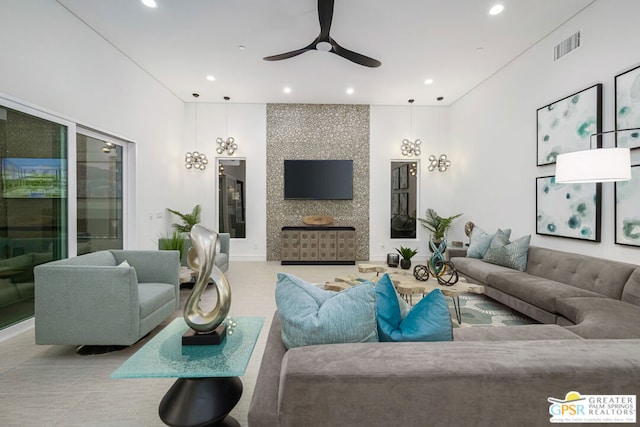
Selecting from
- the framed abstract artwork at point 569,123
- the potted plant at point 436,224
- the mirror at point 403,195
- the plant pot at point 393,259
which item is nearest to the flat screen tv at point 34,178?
the plant pot at point 393,259

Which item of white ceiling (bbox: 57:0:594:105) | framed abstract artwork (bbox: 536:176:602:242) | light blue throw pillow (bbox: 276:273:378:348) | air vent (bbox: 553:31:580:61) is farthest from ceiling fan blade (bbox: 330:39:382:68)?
light blue throw pillow (bbox: 276:273:378:348)

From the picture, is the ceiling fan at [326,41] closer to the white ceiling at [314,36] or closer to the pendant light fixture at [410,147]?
the white ceiling at [314,36]

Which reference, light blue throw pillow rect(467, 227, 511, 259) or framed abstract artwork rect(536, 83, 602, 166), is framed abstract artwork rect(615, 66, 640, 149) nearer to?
framed abstract artwork rect(536, 83, 602, 166)

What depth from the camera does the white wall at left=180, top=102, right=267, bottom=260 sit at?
6379 mm

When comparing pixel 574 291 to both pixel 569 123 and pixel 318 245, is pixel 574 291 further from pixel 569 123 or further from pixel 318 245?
pixel 318 245

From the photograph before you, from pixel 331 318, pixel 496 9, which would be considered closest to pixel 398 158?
pixel 496 9

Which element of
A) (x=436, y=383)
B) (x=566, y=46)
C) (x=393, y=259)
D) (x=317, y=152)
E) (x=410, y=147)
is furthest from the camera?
(x=317, y=152)

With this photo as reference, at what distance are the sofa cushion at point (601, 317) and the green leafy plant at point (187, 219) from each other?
580cm

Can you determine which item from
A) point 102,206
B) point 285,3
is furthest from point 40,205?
point 285,3

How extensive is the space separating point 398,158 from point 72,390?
631cm

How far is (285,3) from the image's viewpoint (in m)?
3.22

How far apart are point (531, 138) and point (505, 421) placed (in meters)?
Answer: 4.33

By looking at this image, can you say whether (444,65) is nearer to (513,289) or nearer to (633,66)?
(633,66)

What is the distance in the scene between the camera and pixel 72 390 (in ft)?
6.42
